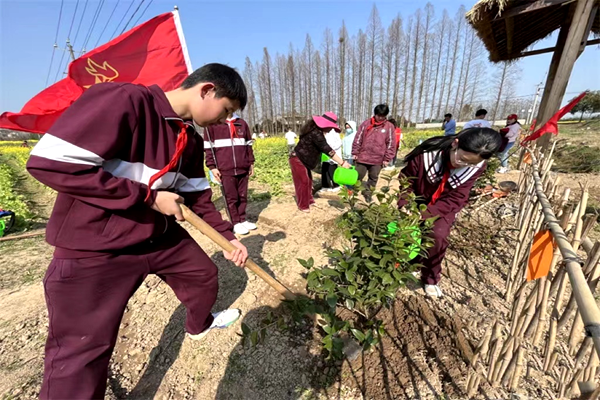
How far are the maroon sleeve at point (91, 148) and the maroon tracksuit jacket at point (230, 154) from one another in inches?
90.9

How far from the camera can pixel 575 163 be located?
6.43 meters

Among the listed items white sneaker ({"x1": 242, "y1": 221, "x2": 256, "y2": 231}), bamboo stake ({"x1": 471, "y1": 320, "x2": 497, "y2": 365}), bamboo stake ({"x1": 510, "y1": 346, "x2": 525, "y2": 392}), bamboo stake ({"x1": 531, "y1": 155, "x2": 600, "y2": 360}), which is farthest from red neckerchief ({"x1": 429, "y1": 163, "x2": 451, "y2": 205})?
white sneaker ({"x1": 242, "y1": 221, "x2": 256, "y2": 231})

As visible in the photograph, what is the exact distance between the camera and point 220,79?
Result: 4.53ft

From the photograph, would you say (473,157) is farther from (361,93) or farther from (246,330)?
(361,93)

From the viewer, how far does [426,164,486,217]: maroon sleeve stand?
2.33 meters

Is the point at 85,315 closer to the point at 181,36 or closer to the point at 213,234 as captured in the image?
the point at 213,234

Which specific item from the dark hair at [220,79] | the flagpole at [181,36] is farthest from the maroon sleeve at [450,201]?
the flagpole at [181,36]

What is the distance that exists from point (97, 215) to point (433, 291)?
264cm

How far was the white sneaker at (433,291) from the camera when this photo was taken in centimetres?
248

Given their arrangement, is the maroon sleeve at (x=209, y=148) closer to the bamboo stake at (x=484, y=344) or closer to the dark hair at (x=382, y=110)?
the dark hair at (x=382, y=110)

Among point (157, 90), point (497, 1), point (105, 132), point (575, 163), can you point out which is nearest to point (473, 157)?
point (157, 90)

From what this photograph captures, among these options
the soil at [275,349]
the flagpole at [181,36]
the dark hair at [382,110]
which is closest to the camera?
the soil at [275,349]

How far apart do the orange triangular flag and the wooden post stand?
383 centimetres

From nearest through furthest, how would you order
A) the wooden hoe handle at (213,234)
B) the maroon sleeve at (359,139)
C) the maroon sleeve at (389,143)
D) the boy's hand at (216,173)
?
the wooden hoe handle at (213,234), the boy's hand at (216,173), the maroon sleeve at (389,143), the maroon sleeve at (359,139)
